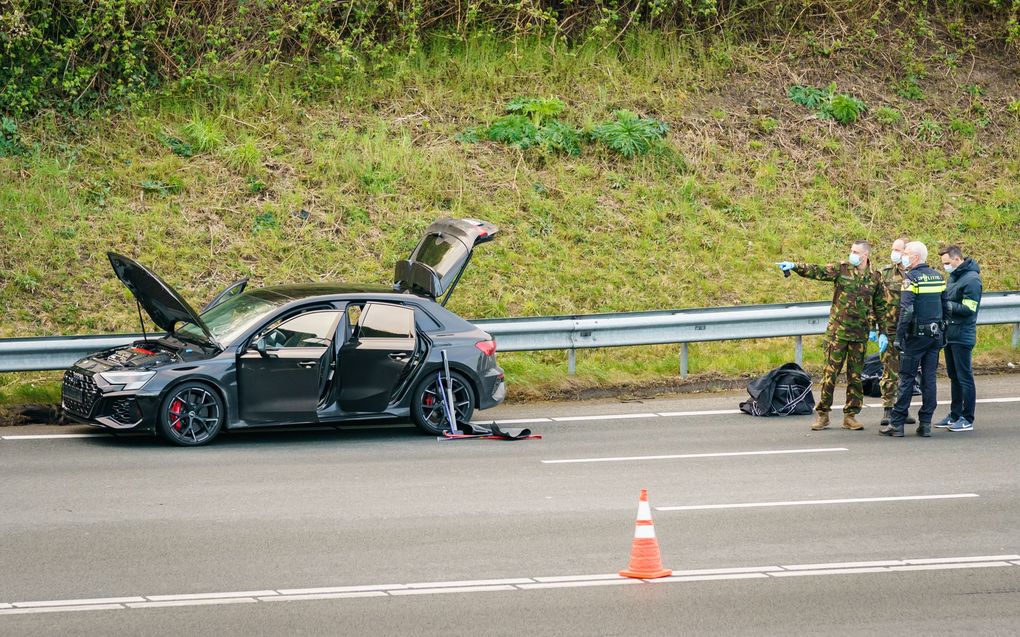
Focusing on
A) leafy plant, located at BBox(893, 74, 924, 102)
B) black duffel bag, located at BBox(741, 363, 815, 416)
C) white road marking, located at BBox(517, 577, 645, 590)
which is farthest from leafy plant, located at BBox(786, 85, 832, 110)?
white road marking, located at BBox(517, 577, 645, 590)

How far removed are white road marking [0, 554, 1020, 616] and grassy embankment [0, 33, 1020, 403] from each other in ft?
22.9

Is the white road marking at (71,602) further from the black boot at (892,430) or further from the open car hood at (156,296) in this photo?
the black boot at (892,430)

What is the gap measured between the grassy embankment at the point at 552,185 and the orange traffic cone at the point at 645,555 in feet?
22.8

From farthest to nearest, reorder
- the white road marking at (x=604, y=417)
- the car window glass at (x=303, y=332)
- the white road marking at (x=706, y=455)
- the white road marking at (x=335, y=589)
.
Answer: the white road marking at (x=604, y=417), the car window glass at (x=303, y=332), the white road marking at (x=706, y=455), the white road marking at (x=335, y=589)

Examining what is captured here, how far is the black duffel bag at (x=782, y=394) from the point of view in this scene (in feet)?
46.1

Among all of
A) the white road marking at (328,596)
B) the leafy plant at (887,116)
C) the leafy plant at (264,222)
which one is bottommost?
the white road marking at (328,596)

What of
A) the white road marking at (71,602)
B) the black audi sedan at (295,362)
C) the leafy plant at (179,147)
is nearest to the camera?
the white road marking at (71,602)

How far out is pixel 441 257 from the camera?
13211 mm

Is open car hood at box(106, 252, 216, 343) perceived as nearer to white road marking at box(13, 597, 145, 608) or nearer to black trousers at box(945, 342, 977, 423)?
white road marking at box(13, 597, 145, 608)

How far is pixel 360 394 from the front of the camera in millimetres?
12430

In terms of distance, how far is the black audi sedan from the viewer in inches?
465

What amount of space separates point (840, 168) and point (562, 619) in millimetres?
15143

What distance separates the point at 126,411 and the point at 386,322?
8.57ft

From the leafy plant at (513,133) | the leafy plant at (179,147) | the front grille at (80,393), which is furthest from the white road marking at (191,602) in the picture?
the leafy plant at (513,133)
